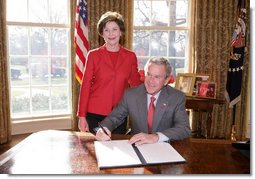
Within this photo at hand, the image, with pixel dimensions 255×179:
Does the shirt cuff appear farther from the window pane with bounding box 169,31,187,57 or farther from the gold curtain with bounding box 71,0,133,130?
the window pane with bounding box 169,31,187,57

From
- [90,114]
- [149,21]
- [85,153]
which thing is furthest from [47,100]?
[85,153]

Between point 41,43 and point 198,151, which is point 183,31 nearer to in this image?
point 41,43

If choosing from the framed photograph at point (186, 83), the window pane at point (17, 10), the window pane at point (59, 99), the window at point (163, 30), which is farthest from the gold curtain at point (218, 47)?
the window pane at point (17, 10)

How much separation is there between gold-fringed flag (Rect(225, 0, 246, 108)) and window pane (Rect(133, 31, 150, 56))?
4.22 feet

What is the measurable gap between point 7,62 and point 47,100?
84 centimetres

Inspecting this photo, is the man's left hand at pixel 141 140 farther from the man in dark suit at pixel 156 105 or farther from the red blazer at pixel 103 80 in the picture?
the red blazer at pixel 103 80

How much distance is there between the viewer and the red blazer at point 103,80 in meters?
2.26

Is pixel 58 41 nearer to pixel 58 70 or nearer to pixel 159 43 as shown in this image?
pixel 58 70

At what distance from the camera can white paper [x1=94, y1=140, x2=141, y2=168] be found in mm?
1178

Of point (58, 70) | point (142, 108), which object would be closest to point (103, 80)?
point (142, 108)

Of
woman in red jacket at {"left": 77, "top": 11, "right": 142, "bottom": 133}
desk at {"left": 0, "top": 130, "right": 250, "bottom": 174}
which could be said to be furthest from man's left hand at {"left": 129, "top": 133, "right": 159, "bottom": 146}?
woman in red jacket at {"left": 77, "top": 11, "right": 142, "bottom": 133}

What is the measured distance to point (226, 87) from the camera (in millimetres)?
4172

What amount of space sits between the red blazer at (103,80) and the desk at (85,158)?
0.69 meters

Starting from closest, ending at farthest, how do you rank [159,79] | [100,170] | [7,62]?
[100,170], [159,79], [7,62]
